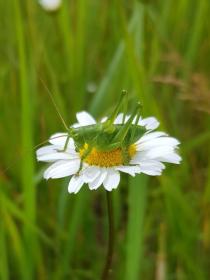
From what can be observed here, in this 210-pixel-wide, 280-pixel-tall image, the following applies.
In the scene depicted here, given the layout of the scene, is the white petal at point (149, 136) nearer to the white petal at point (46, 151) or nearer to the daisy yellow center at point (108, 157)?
the daisy yellow center at point (108, 157)

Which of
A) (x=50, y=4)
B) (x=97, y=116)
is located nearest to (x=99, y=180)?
(x=97, y=116)

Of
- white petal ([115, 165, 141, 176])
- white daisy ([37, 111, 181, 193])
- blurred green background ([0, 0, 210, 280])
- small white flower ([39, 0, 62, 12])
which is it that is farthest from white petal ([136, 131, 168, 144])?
small white flower ([39, 0, 62, 12])

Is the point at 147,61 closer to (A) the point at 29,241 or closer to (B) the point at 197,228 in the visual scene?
(B) the point at 197,228

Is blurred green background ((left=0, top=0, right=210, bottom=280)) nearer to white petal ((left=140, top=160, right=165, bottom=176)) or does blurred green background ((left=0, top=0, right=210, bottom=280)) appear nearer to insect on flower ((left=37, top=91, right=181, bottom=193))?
insect on flower ((left=37, top=91, right=181, bottom=193))

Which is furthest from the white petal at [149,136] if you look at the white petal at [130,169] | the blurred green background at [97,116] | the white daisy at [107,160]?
the blurred green background at [97,116]

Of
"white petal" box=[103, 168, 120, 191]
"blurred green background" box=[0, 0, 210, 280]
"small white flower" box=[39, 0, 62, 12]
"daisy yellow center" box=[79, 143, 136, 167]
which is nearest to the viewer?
"white petal" box=[103, 168, 120, 191]

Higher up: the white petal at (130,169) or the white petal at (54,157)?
the white petal at (54,157)

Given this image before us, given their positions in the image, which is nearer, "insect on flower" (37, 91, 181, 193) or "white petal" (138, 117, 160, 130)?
"insect on flower" (37, 91, 181, 193)
